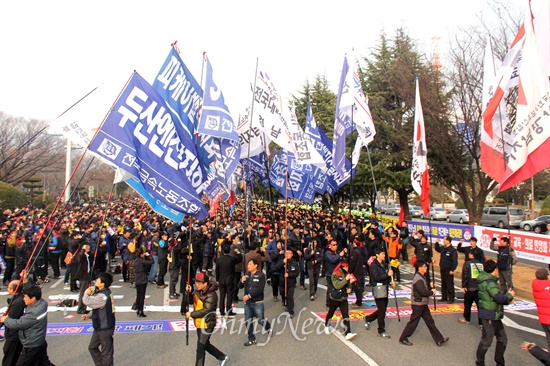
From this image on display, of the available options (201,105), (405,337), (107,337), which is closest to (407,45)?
(201,105)

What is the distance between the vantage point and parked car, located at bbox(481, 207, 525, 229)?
33.0m

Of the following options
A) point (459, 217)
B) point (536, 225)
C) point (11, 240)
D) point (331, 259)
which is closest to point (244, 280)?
point (331, 259)

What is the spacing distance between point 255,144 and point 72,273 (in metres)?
6.74

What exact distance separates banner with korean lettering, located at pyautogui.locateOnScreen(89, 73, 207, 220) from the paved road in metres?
2.45

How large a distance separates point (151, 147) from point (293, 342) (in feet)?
14.3

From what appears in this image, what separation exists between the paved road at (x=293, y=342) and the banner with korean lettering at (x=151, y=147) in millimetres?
2447

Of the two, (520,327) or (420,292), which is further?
(520,327)

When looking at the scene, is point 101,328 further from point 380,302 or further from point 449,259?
point 449,259

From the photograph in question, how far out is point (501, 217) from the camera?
111ft

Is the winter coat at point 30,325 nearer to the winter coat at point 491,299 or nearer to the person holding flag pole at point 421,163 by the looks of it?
the winter coat at point 491,299

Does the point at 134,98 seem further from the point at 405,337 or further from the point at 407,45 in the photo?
the point at 407,45

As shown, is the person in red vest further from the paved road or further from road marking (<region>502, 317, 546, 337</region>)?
road marking (<region>502, 317, 546, 337</region>)

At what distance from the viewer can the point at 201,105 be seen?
8.84 metres

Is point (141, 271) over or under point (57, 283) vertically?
over
